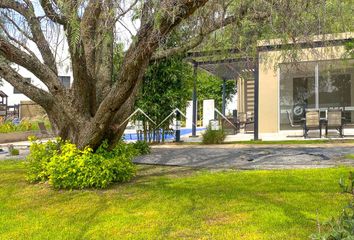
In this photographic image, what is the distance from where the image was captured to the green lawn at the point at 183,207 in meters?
3.63

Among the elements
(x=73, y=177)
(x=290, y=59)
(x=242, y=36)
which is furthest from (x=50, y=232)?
(x=290, y=59)

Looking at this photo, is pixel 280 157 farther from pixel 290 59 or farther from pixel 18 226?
pixel 18 226

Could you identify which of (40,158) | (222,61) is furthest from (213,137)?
(40,158)

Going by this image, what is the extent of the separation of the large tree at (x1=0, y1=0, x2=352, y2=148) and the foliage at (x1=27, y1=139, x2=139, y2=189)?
21 centimetres

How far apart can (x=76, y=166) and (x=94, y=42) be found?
68.2 inches

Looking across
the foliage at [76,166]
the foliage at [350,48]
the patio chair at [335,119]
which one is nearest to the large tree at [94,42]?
the foliage at [76,166]

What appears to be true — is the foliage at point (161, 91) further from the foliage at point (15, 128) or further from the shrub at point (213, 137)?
the foliage at point (15, 128)

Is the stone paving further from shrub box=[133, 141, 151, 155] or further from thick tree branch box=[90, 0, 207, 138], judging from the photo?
thick tree branch box=[90, 0, 207, 138]

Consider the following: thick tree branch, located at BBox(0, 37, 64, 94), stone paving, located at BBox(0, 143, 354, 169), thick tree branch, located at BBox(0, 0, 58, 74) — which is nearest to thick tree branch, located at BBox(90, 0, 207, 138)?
thick tree branch, located at BBox(0, 37, 64, 94)

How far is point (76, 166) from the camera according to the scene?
5.43 metres

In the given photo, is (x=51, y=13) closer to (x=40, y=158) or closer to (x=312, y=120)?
(x=40, y=158)

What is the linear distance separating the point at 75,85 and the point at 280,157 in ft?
14.3

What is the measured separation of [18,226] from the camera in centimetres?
398

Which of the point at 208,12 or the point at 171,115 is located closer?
the point at 208,12
